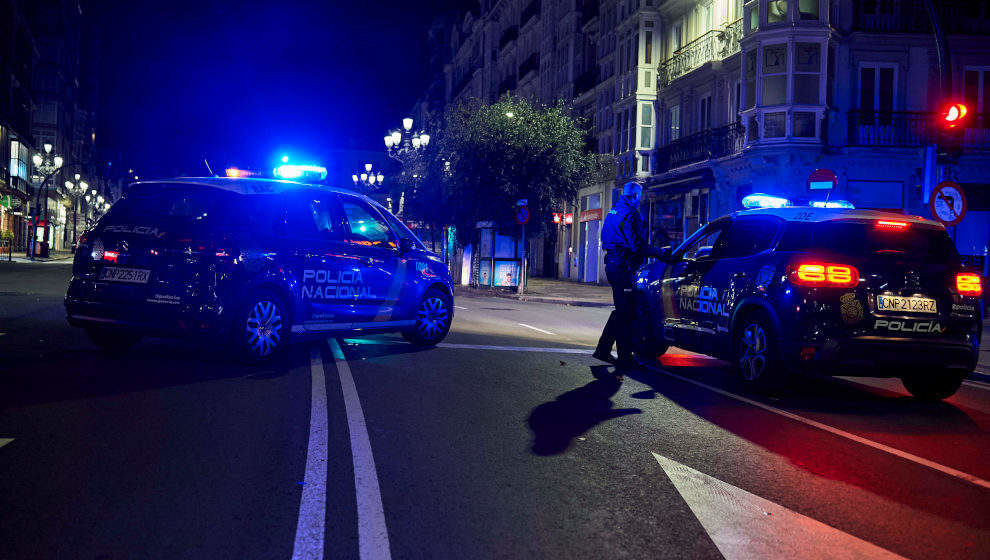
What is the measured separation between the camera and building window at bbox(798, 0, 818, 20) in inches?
1059

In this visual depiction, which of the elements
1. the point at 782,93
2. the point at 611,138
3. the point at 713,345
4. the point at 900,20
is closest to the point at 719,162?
the point at 782,93

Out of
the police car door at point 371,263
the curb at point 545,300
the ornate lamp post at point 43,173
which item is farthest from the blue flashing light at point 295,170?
the ornate lamp post at point 43,173

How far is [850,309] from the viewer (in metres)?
7.62

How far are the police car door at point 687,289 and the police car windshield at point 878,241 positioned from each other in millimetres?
1357

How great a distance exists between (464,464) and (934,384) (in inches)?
201

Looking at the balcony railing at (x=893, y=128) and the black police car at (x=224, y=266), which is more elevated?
the balcony railing at (x=893, y=128)

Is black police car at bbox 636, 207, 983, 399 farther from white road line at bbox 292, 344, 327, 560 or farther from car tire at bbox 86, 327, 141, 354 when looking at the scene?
car tire at bbox 86, 327, 141, 354

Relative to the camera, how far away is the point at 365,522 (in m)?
4.04

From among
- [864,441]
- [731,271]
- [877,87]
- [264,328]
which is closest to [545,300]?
[877,87]

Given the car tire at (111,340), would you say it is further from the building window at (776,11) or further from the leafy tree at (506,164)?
the leafy tree at (506,164)

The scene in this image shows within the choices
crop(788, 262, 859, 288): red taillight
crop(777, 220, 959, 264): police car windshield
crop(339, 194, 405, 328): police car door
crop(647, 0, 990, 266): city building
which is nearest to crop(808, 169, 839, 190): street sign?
crop(777, 220, 959, 264): police car windshield

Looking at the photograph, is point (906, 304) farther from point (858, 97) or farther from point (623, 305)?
point (858, 97)

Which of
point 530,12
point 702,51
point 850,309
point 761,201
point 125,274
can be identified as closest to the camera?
point 850,309

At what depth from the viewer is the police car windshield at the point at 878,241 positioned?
308 inches
